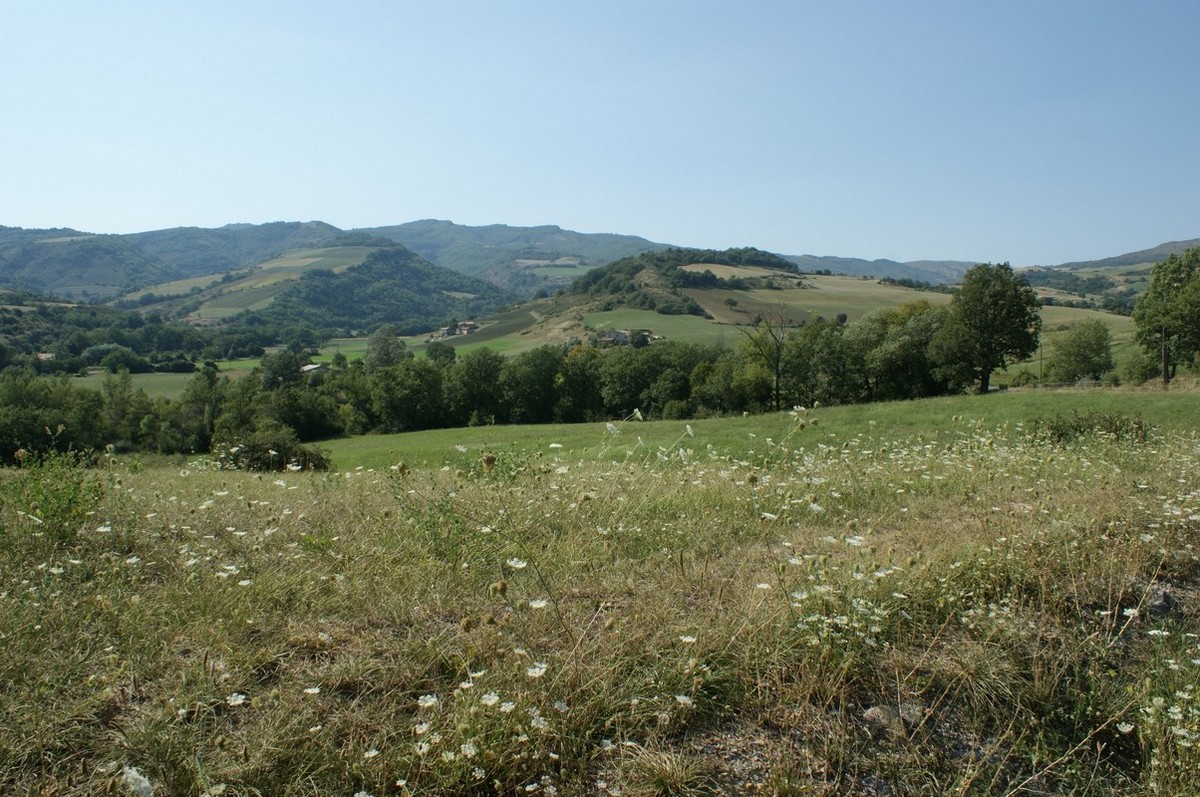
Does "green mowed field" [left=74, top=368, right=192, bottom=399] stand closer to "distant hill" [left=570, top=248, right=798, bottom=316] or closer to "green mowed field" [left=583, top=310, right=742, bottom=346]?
"green mowed field" [left=583, top=310, right=742, bottom=346]

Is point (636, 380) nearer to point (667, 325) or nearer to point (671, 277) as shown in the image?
point (667, 325)

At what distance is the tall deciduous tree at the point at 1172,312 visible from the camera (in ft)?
136

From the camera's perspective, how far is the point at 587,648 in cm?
309

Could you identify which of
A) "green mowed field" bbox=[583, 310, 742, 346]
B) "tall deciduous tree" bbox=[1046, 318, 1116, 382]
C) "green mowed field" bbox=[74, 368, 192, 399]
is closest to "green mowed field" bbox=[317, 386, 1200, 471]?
"tall deciduous tree" bbox=[1046, 318, 1116, 382]

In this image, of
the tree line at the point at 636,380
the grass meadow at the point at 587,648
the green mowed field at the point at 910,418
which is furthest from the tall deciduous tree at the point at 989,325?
the grass meadow at the point at 587,648

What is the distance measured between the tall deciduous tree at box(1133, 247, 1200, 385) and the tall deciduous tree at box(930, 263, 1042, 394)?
21.2ft

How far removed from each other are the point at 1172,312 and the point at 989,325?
9.88 m

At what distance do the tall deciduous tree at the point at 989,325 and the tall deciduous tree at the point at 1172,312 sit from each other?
6.47 m

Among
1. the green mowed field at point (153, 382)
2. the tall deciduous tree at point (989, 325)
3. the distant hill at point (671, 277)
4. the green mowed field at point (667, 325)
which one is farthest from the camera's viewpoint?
the distant hill at point (671, 277)

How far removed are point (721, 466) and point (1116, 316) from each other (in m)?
109

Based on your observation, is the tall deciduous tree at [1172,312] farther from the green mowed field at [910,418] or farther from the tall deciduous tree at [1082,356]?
the tall deciduous tree at [1082,356]

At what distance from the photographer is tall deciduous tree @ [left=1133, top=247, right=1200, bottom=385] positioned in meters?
41.6

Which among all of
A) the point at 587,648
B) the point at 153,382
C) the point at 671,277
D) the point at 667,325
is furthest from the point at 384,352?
the point at 587,648

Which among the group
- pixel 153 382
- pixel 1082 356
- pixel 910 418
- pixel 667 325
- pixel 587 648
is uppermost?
pixel 587 648
